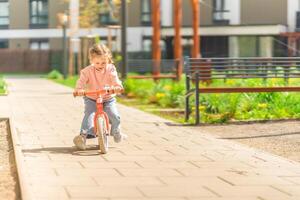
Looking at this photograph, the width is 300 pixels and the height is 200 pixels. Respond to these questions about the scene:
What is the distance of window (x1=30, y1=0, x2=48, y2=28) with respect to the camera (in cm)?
3427

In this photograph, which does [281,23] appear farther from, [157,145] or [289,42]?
[157,145]

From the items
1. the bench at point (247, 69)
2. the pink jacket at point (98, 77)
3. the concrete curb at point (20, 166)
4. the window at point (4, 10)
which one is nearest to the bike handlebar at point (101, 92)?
the pink jacket at point (98, 77)

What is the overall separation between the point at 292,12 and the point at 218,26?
410 cm

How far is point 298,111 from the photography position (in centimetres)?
1295

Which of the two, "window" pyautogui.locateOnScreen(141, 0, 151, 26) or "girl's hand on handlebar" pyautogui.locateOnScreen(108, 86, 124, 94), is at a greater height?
"window" pyautogui.locateOnScreen(141, 0, 151, 26)

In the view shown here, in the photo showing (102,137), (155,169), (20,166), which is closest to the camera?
(20,166)

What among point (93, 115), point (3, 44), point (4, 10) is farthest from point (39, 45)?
point (93, 115)

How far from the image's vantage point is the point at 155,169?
7.25m

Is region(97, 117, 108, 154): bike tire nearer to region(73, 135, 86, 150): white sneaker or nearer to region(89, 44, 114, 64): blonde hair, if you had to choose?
region(73, 135, 86, 150): white sneaker

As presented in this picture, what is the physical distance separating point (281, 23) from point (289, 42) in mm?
1341

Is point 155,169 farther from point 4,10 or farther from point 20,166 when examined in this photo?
point 4,10

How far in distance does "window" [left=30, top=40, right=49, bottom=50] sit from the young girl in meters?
40.9

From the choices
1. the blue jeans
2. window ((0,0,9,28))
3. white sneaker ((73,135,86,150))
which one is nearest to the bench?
the blue jeans

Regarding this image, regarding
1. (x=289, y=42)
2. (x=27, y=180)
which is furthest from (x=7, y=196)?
(x=289, y=42)
